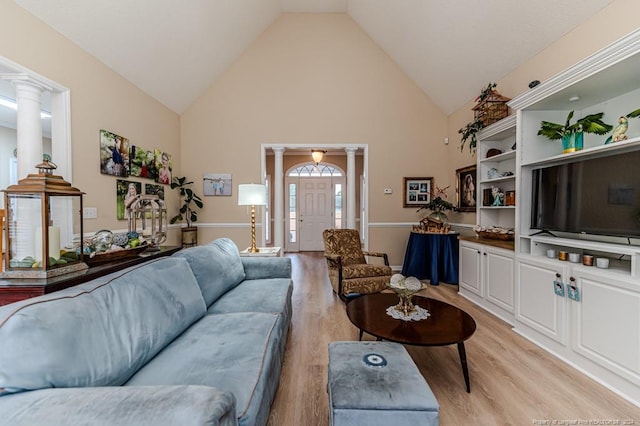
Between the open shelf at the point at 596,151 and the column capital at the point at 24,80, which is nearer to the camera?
the open shelf at the point at 596,151

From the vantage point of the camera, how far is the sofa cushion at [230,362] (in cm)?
113

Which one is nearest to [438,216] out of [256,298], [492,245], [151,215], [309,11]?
[492,245]

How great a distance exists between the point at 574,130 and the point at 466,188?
2.03m

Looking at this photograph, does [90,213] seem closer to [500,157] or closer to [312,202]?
[500,157]

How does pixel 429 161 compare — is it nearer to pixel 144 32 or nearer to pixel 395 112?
pixel 395 112

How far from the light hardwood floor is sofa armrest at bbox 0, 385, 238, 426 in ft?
3.13

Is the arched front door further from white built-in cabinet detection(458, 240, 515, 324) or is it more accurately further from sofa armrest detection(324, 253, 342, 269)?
white built-in cabinet detection(458, 240, 515, 324)

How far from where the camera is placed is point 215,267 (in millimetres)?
2225

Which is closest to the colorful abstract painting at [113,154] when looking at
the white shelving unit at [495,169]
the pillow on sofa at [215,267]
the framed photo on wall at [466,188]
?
the pillow on sofa at [215,267]

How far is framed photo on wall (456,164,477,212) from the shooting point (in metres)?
4.07

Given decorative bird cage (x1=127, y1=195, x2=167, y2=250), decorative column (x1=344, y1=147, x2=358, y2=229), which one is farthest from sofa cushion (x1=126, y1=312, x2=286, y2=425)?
decorative column (x1=344, y1=147, x2=358, y2=229)

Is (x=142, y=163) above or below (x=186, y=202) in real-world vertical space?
above

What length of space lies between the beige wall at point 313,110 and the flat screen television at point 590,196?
2428mm

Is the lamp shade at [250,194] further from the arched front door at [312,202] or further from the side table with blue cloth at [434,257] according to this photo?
the arched front door at [312,202]
